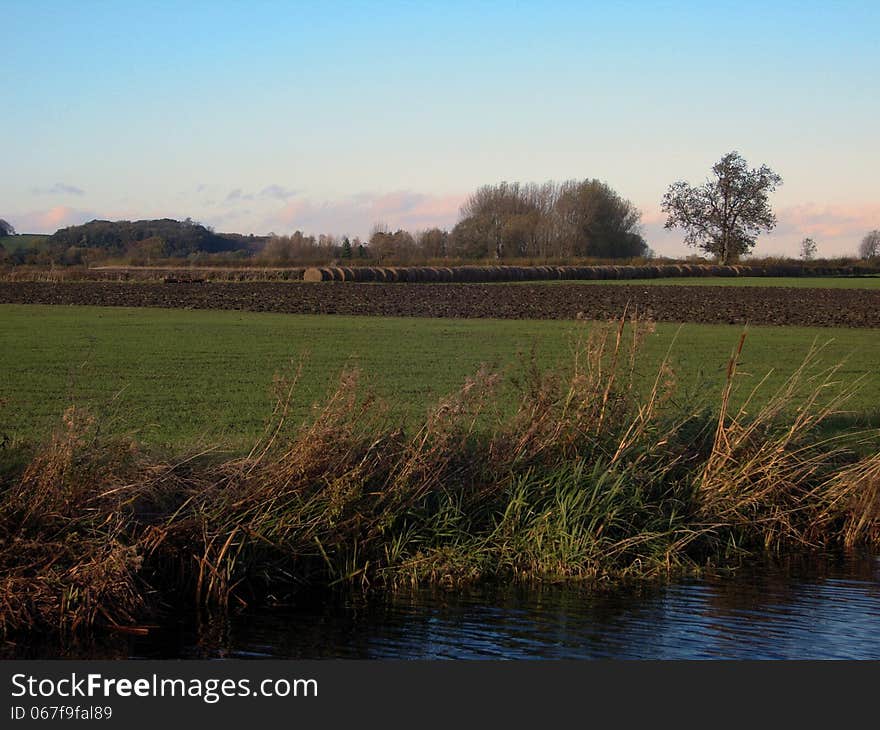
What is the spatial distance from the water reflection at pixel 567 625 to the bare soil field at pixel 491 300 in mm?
29746

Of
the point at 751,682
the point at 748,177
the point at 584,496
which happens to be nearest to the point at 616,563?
the point at 584,496

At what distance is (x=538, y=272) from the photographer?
90.9 meters

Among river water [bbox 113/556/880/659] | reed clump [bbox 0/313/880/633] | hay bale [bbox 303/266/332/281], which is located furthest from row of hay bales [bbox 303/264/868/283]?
river water [bbox 113/556/880/659]

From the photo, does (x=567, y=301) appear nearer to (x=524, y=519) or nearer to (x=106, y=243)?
(x=524, y=519)

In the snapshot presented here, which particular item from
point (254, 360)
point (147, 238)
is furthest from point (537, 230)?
point (254, 360)

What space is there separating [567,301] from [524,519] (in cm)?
4337

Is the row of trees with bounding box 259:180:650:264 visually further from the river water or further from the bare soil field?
the river water

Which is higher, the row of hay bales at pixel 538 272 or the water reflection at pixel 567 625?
the row of hay bales at pixel 538 272

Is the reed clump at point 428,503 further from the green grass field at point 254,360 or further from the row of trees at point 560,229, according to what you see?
the row of trees at point 560,229

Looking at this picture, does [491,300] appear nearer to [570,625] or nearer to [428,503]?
[428,503]

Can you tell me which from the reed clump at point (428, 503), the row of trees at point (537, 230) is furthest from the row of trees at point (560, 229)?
the reed clump at point (428, 503)

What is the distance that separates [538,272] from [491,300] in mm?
38406

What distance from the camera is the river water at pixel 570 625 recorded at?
25.3 feet

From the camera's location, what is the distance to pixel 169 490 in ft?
30.7
